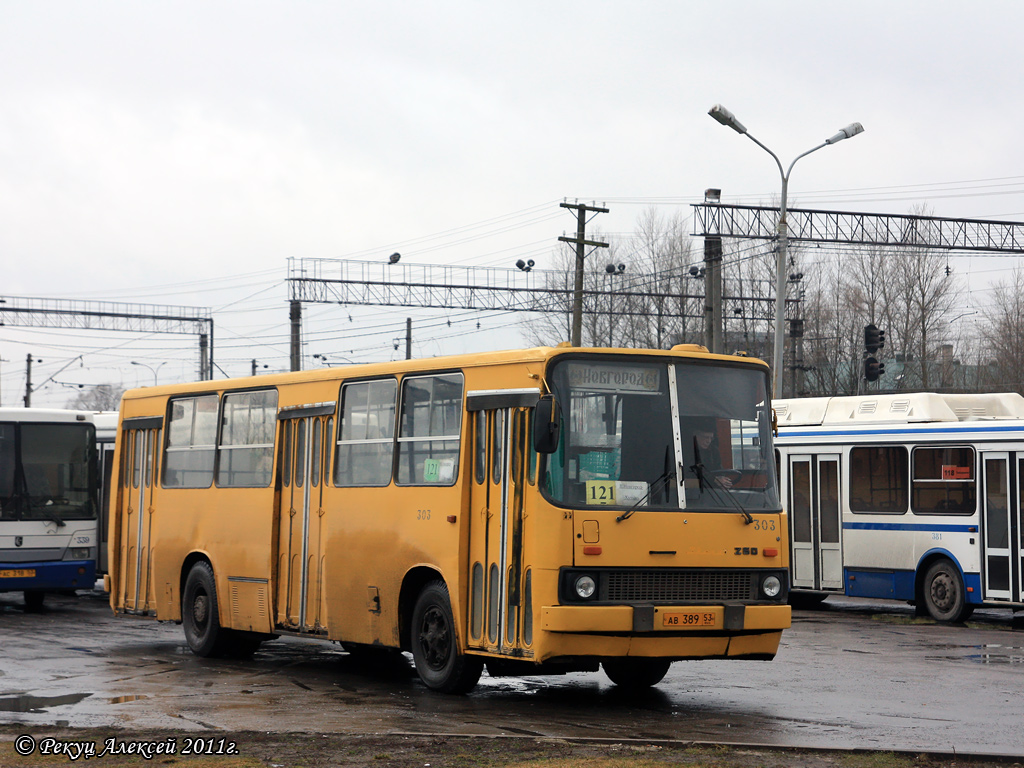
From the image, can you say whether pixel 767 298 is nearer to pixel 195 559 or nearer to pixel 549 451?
pixel 195 559

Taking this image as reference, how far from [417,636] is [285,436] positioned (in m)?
3.22

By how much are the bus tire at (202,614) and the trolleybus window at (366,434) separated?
2730 mm

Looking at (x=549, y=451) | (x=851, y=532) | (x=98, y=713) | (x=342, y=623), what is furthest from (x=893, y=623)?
(x=98, y=713)

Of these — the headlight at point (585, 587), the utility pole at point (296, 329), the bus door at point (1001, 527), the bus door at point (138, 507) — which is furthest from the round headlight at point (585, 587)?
the utility pole at point (296, 329)

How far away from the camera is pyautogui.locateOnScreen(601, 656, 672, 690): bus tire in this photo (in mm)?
12469

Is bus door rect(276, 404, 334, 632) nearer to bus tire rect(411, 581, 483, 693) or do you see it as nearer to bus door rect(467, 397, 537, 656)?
A: bus tire rect(411, 581, 483, 693)

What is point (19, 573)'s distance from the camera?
21109 millimetres

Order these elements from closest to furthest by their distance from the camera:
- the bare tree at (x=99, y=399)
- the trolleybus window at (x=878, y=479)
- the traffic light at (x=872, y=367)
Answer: the trolleybus window at (x=878, y=479) → the traffic light at (x=872, y=367) → the bare tree at (x=99, y=399)

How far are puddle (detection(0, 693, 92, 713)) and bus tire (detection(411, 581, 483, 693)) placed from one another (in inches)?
109

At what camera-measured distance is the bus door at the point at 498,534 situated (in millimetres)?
10930

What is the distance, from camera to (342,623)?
43.0 feet

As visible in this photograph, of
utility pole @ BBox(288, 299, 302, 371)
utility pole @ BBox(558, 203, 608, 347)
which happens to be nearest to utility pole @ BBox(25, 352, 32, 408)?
utility pole @ BBox(288, 299, 302, 371)

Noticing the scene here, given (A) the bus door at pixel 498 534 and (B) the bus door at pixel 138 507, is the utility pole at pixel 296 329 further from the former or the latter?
(A) the bus door at pixel 498 534

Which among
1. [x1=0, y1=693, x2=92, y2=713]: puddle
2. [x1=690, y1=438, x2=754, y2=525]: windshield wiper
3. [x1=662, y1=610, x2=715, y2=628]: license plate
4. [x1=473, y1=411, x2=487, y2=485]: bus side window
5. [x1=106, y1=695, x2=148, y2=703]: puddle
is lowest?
[x1=0, y1=693, x2=92, y2=713]: puddle
